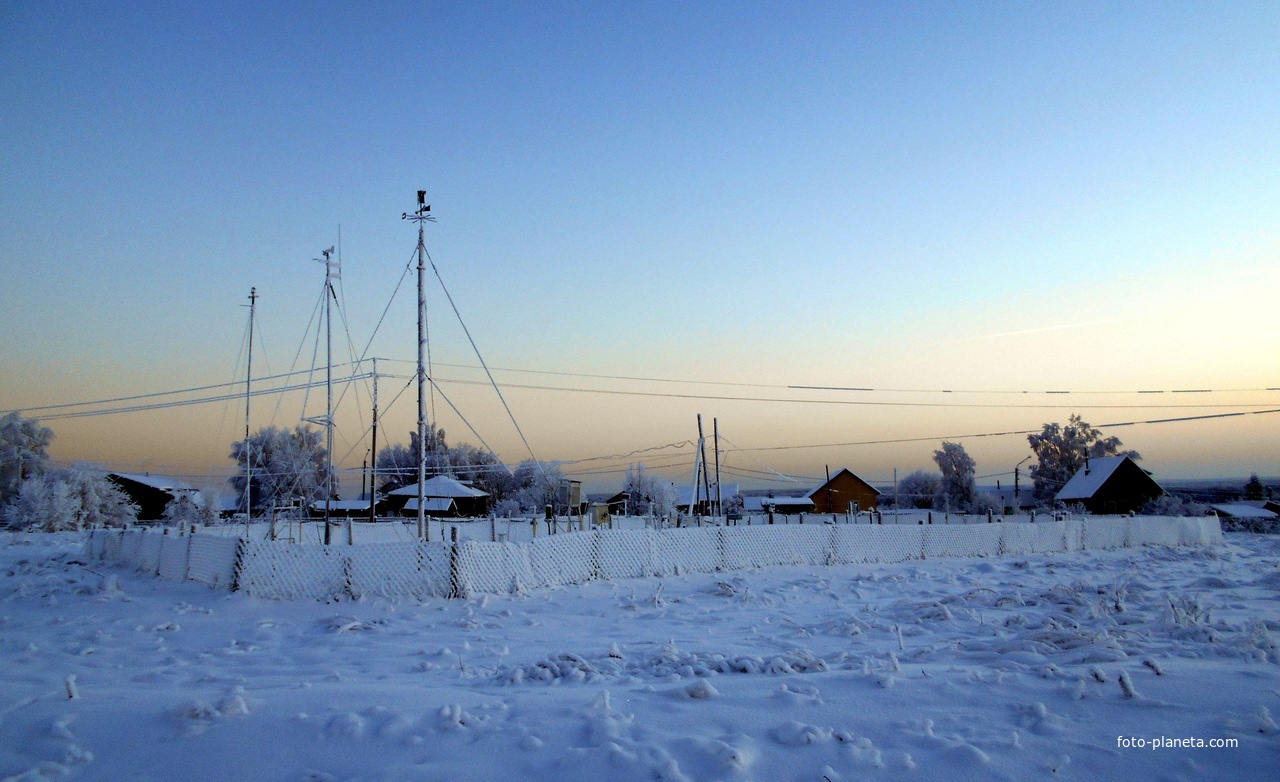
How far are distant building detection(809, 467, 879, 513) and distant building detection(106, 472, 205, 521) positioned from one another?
5081 centimetres

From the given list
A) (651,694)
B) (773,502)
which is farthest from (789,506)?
(651,694)

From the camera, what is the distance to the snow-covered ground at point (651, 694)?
4.08 metres

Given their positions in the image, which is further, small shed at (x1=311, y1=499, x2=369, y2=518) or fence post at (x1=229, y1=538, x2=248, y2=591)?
small shed at (x1=311, y1=499, x2=369, y2=518)

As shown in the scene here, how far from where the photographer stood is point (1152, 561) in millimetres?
19547

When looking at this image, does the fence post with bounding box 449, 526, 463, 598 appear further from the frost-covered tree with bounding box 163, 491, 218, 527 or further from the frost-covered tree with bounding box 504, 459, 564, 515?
the frost-covered tree with bounding box 504, 459, 564, 515

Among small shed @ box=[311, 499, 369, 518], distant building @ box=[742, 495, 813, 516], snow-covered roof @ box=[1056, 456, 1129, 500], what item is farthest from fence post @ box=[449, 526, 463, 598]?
distant building @ box=[742, 495, 813, 516]

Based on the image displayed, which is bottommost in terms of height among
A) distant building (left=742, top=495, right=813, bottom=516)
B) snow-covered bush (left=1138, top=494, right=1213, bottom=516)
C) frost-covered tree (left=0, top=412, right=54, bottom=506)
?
distant building (left=742, top=495, right=813, bottom=516)

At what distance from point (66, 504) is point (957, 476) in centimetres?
6861

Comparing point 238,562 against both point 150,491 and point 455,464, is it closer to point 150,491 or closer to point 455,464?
point 150,491

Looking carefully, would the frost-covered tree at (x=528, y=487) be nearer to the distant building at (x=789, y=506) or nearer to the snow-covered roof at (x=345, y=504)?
the snow-covered roof at (x=345, y=504)

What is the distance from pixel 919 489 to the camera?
258 ft

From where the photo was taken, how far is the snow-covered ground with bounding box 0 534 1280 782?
4.08m

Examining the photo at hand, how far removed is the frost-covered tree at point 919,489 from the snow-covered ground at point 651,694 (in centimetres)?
6935

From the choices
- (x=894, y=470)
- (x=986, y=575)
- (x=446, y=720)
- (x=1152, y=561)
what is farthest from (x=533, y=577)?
(x=894, y=470)
